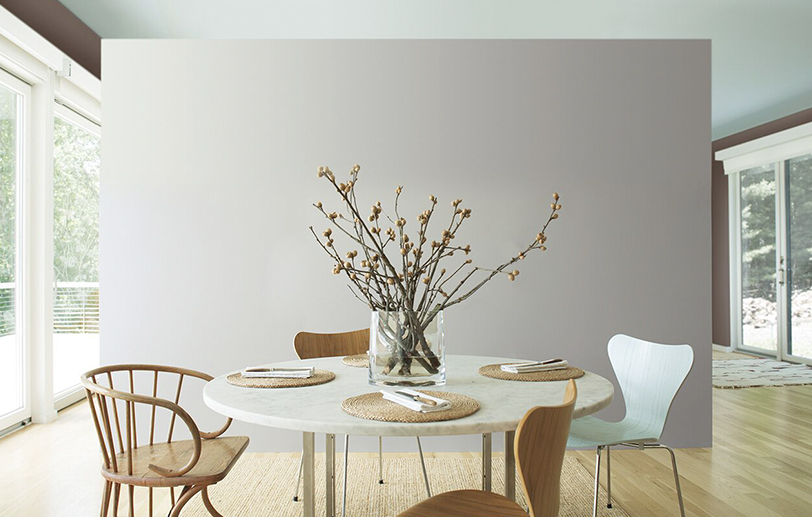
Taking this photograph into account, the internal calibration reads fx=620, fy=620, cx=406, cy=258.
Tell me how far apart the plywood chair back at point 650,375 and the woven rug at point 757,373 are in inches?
135

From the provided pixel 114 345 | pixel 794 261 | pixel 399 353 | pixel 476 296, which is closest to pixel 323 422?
pixel 399 353

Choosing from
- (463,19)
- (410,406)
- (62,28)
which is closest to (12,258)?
(62,28)

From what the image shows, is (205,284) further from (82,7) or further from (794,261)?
(794,261)

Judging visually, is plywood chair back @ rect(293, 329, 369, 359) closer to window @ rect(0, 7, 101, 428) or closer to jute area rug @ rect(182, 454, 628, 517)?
jute area rug @ rect(182, 454, 628, 517)

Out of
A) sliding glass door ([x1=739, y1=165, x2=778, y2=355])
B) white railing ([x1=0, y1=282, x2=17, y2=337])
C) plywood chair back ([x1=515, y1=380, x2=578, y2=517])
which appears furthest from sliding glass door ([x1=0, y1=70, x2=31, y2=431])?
sliding glass door ([x1=739, y1=165, x2=778, y2=355])

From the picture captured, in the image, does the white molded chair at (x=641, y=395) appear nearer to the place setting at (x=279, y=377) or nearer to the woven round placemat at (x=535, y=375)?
the woven round placemat at (x=535, y=375)

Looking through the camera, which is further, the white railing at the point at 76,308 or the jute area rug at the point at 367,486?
the white railing at the point at 76,308

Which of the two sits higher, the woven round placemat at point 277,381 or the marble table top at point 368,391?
the woven round placemat at point 277,381

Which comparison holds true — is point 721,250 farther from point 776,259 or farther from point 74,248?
point 74,248

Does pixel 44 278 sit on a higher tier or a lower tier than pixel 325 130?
lower

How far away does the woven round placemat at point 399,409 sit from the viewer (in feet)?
4.77

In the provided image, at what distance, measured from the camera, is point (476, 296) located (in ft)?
11.6

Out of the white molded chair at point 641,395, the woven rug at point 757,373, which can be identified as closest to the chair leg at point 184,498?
the white molded chair at point 641,395

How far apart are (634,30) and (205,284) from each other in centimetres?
355
